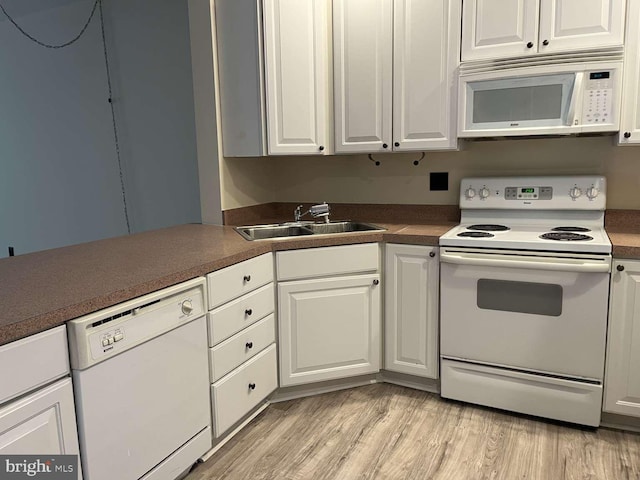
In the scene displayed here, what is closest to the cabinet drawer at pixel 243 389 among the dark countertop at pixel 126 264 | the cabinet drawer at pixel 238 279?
the cabinet drawer at pixel 238 279

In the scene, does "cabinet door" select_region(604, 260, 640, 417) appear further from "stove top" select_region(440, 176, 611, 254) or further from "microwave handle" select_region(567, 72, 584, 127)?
"microwave handle" select_region(567, 72, 584, 127)

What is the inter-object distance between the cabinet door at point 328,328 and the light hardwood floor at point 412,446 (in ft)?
0.58

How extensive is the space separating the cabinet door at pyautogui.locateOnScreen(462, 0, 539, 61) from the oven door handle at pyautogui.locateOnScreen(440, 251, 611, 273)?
3.17 feet

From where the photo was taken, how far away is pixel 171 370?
1776mm

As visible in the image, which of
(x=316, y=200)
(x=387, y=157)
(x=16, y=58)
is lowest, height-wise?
(x=316, y=200)

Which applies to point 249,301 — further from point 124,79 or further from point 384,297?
point 124,79

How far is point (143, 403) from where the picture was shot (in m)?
1.65

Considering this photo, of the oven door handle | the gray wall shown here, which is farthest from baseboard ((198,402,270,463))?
the gray wall

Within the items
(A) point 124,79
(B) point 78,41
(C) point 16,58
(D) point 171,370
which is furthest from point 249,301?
(C) point 16,58

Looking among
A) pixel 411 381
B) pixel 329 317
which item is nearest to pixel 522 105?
pixel 329 317

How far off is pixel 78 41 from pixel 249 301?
3001mm

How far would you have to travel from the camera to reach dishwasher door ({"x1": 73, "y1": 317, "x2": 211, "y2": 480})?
1.46 metres

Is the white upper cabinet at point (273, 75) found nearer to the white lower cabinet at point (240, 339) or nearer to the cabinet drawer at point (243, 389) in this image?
the white lower cabinet at point (240, 339)

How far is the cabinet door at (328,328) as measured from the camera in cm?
248
